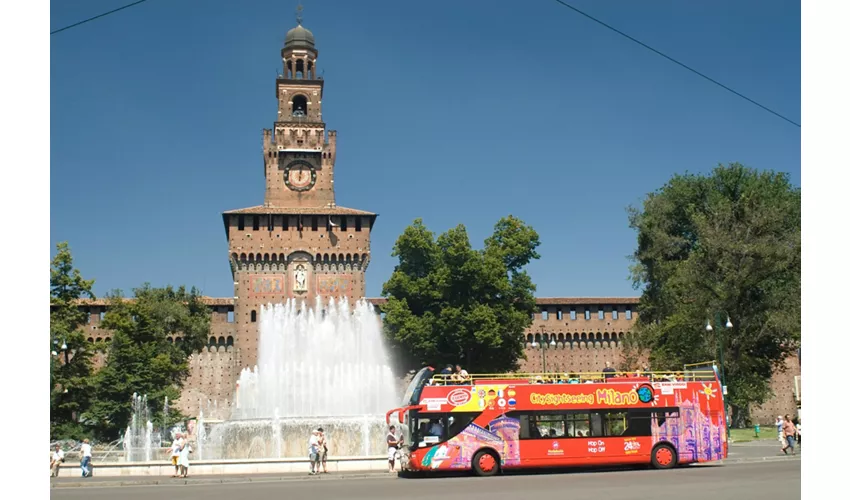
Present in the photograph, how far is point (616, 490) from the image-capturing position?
14578 millimetres

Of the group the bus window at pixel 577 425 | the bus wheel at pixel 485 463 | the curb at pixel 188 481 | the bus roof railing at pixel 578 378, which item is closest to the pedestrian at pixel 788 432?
the bus roof railing at pixel 578 378

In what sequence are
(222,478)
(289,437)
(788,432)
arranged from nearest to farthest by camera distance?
(222,478) < (788,432) < (289,437)

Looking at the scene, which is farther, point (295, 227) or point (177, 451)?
point (295, 227)

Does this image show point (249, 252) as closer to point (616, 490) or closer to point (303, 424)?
point (303, 424)

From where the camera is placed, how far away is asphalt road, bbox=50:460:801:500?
13977mm

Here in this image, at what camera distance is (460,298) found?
150 ft

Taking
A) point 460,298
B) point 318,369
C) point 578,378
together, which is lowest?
point 318,369

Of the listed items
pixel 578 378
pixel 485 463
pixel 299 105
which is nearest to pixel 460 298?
pixel 299 105

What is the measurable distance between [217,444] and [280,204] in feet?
103

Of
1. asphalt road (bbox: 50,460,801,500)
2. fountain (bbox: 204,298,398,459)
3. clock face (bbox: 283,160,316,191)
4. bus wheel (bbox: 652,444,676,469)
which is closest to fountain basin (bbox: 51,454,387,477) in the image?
asphalt road (bbox: 50,460,801,500)

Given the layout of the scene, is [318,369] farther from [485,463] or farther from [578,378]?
[485,463]

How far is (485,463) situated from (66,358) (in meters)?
26.3

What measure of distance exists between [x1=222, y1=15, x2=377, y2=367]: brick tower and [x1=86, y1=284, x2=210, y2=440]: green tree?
6.18 meters

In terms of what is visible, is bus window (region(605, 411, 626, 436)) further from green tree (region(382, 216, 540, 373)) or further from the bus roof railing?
green tree (region(382, 216, 540, 373))
